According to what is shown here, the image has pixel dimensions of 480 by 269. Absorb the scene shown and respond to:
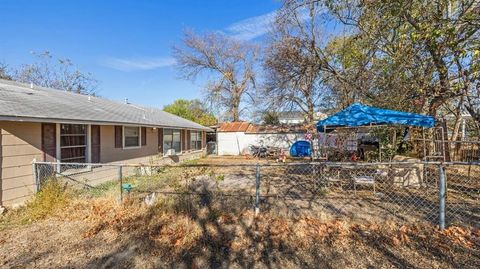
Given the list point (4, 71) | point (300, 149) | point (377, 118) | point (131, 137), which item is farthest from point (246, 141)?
point (4, 71)

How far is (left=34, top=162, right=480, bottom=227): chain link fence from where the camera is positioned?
4.96 meters

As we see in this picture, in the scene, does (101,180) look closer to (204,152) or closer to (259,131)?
(204,152)

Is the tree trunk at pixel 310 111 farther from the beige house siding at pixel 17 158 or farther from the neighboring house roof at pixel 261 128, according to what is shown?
the beige house siding at pixel 17 158

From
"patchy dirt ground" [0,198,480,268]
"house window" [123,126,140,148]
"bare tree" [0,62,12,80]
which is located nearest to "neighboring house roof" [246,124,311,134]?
"house window" [123,126,140,148]

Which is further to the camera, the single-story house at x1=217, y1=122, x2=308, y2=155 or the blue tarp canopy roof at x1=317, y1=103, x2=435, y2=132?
the single-story house at x1=217, y1=122, x2=308, y2=155

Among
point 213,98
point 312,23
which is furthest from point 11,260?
point 213,98

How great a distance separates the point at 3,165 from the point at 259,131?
56.2 feet

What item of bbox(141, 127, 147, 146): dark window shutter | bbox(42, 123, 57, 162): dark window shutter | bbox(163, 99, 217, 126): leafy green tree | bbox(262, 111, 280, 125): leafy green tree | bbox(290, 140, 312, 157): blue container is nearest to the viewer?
bbox(42, 123, 57, 162): dark window shutter

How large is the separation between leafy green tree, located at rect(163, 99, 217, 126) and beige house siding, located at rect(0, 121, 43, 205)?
21544 mm

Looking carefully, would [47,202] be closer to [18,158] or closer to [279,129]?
[18,158]

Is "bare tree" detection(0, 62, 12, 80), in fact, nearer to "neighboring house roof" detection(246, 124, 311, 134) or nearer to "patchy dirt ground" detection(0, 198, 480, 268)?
"neighboring house roof" detection(246, 124, 311, 134)

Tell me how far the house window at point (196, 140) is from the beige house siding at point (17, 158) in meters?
12.3

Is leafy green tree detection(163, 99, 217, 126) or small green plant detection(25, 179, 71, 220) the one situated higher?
leafy green tree detection(163, 99, 217, 126)

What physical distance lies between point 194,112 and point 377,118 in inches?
1227
